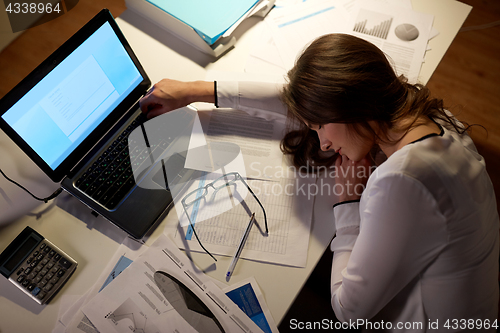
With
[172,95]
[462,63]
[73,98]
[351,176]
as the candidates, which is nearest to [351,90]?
[351,176]

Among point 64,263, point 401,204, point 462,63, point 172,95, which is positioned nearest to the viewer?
point 401,204

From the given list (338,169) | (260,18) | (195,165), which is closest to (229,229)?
(195,165)

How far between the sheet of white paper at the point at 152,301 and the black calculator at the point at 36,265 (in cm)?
10

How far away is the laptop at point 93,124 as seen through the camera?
2.24ft

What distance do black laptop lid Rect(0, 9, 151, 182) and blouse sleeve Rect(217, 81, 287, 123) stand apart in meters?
0.24

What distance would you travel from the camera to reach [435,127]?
2.43 feet

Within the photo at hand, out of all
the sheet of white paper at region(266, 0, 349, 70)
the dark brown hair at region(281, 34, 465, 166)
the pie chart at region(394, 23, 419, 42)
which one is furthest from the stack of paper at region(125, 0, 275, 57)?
the pie chart at region(394, 23, 419, 42)

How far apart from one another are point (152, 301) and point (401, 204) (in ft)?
1.86

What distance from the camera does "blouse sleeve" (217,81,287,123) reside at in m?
0.94

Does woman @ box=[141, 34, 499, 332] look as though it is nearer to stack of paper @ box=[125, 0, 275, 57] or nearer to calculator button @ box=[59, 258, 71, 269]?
stack of paper @ box=[125, 0, 275, 57]

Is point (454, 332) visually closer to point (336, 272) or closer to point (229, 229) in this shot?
point (336, 272)

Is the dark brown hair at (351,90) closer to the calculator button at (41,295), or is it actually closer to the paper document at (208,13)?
the paper document at (208,13)

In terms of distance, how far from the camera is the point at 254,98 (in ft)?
3.08

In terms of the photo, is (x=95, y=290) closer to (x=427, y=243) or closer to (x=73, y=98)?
(x=73, y=98)
